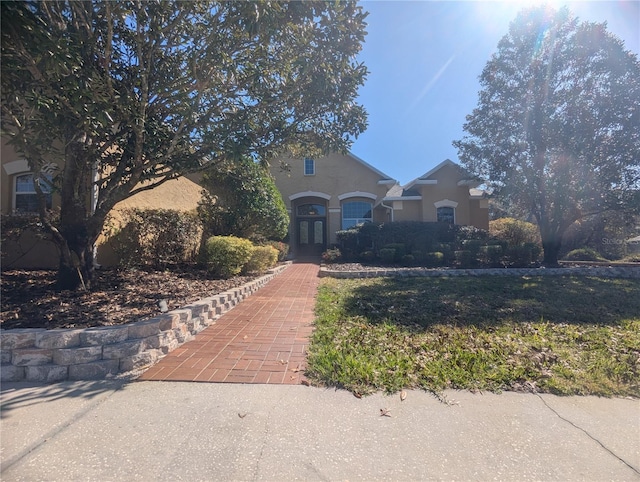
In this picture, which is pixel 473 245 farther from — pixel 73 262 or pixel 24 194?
pixel 24 194

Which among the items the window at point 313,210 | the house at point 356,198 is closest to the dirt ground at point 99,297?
the house at point 356,198

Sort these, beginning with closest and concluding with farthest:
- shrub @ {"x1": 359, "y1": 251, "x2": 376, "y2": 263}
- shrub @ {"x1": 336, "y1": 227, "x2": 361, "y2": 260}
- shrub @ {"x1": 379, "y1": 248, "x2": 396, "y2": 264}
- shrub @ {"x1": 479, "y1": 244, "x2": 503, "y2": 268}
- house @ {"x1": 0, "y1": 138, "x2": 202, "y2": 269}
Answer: house @ {"x1": 0, "y1": 138, "x2": 202, "y2": 269} → shrub @ {"x1": 479, "y1": 244, "x2": 503, "y2": 268} → shrub @ {"x1": 379, "y1": 248, "x2": 396, "y2": 264} → shrub @ {"x1": 359, "y1": 251, "x2": 376, "y2": 263} → shrub @ {"x1": 336, "y1": 227, "x2": 361, "y2": 260}

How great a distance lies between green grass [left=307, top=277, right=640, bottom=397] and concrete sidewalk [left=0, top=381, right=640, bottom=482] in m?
0.31

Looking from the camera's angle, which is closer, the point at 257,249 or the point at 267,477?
the point at 267,477

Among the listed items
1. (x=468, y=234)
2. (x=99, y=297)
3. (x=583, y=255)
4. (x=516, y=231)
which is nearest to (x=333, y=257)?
(x=468, y=234)

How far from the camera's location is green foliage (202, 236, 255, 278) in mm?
8266

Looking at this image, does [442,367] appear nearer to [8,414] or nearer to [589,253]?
[8,414]

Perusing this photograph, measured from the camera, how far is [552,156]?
12508 mm

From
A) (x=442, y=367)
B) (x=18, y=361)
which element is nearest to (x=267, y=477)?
(x=442, y=367)

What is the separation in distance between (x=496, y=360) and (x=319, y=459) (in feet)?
8.87

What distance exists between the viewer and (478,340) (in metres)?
4.61

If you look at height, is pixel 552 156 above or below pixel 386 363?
above

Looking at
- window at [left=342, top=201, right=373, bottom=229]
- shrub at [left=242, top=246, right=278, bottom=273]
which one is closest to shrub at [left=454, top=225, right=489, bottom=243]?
window at [left=342, top=201, right=373, bottom=229]

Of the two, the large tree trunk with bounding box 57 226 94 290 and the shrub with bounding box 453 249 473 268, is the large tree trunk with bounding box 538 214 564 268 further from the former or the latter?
the large tree trunk with bounding box 57 226 94 290
